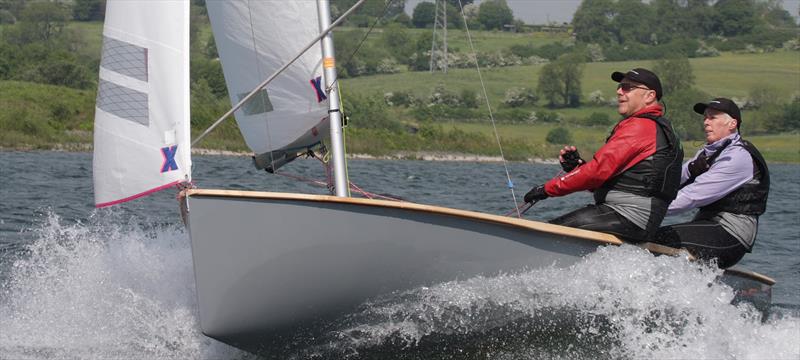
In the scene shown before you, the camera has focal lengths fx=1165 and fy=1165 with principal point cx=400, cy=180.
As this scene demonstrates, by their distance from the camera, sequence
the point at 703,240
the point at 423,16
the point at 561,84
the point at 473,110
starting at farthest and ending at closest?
the point at 423,16 → the point at 561,84 → the point at 473,110 → the point at 703,240

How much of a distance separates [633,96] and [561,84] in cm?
5665

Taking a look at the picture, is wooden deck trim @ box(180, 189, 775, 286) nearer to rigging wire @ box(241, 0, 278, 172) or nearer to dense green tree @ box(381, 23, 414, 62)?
rigging wire @ box(241, 0, 278, 172)

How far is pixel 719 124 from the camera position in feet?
22.1

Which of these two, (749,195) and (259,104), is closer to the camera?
(749,195)

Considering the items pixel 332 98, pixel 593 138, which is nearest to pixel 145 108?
pixel 332 98

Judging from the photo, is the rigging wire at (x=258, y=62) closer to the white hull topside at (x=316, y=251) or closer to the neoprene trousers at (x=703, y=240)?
the white hull topside at (x=316, y=251)

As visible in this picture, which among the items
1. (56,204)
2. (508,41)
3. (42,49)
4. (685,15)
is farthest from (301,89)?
(685,15)

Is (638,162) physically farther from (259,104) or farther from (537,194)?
(259,104)

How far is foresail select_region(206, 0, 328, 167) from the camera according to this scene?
24.5 ft

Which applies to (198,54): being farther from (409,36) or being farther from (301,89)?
(301,89)

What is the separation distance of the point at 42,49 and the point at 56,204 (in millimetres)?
35517

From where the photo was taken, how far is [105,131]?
6086mm

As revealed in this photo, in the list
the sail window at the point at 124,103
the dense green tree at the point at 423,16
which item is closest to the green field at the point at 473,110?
the sail window at the point at 124,103

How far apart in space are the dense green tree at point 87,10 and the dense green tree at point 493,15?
86.4ft
